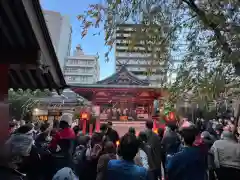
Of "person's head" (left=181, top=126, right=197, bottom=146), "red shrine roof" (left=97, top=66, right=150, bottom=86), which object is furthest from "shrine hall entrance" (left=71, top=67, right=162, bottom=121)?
"person's head" (left=181, top=126, right=197, bottom=146)

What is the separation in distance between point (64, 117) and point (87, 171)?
66.4 inches

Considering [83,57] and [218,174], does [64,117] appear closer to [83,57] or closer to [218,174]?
[218,174]

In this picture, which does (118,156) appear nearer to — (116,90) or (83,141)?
(83,141)

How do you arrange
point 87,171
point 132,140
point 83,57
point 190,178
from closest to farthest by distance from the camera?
point 132,140 → point 190,178 → point 87,171 → point 83,57

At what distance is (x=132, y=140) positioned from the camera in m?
2.48

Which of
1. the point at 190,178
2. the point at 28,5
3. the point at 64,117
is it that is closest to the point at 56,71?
the point at 64,117

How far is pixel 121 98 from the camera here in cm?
2197

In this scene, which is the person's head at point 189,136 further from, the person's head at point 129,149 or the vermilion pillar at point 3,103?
the vermilion pillar at point 3,103

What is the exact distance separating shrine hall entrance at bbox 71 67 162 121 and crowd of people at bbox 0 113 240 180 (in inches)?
601

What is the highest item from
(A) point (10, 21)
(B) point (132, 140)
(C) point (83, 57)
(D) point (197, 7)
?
(C) point (83, 57)

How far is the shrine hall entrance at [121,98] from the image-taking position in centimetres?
2138

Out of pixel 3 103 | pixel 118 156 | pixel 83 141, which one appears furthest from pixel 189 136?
pixel 3 103

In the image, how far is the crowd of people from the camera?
2.38m

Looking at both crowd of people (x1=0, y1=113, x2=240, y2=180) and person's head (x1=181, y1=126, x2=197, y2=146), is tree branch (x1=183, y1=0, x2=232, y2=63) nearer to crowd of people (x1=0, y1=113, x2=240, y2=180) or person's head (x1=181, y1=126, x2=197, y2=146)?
crowd of people (x1=0, y1=113, x2=240, y2=180)
